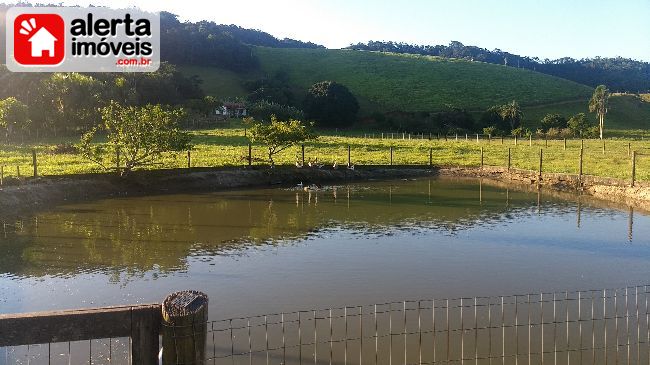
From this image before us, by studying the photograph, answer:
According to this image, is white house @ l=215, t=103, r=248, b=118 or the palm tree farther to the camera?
white house @ l=215, t=103, r=248, b=118

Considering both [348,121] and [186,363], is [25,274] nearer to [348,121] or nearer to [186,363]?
[186,363]

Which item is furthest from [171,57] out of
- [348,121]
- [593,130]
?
[593,130]

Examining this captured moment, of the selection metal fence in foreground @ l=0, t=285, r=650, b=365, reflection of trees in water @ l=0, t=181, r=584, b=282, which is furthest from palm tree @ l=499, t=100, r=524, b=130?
metal fence in foreground @ l=0, t=285, r=650, b=365

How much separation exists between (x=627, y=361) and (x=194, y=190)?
25930 millimetres

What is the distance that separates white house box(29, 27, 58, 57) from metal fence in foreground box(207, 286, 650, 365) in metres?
31.3

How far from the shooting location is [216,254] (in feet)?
57.4

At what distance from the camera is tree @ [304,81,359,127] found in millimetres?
78750

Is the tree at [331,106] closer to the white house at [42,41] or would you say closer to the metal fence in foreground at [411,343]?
the white house at [42,41]

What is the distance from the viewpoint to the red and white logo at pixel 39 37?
102 ft

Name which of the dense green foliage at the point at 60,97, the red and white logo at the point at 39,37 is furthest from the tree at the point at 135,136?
the dense green foliage at the point at 60,97

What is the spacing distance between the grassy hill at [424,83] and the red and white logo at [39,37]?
149 ft

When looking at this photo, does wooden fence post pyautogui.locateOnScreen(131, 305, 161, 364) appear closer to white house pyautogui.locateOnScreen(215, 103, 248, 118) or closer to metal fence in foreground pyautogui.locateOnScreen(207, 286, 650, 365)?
metal fence in foreground pyautogui.locateOnScreen(207, 286, 650, 365)

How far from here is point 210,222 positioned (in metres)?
22.9

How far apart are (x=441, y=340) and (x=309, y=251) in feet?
26.3
